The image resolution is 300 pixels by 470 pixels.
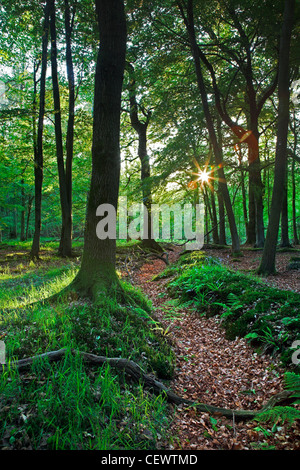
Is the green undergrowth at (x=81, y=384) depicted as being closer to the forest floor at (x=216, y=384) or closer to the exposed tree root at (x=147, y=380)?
the exposed tree root at (x=147, y=380)

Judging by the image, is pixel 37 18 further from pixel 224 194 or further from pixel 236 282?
pixel 236 282

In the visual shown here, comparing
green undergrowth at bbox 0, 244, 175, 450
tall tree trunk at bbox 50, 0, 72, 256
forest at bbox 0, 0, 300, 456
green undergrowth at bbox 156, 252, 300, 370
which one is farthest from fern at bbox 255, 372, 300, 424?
tall tree trunk at bbox 50, 0, 72, 256

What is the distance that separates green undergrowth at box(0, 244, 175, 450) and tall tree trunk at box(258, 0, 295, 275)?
553 centimetres

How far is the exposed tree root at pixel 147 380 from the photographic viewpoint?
2617 mm

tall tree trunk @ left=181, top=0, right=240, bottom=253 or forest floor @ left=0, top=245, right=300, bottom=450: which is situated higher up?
tall tree trunk @ left=181, top=0, right=240, bottom=253

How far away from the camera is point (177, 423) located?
2.51 m

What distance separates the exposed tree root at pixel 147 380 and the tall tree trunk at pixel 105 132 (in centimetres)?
193

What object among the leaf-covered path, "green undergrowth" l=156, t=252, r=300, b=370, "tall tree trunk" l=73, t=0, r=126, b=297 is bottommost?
the leaf-covered path

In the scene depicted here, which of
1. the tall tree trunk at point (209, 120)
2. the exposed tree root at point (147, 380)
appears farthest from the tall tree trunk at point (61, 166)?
the exposed tree root at point (147, 380)

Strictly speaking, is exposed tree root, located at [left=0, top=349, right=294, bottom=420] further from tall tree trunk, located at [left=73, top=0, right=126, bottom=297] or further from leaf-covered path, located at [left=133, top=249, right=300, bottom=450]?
tall tree trunk, located at [left=73, top=0, right=126, bottom=297]

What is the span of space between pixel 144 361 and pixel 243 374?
135 centimetres

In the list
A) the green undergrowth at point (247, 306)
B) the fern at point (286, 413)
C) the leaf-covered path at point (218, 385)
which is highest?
the green undergrowth at point (247, 306)

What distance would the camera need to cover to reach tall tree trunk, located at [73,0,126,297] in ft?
15.8

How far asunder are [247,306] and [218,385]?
1913mm
